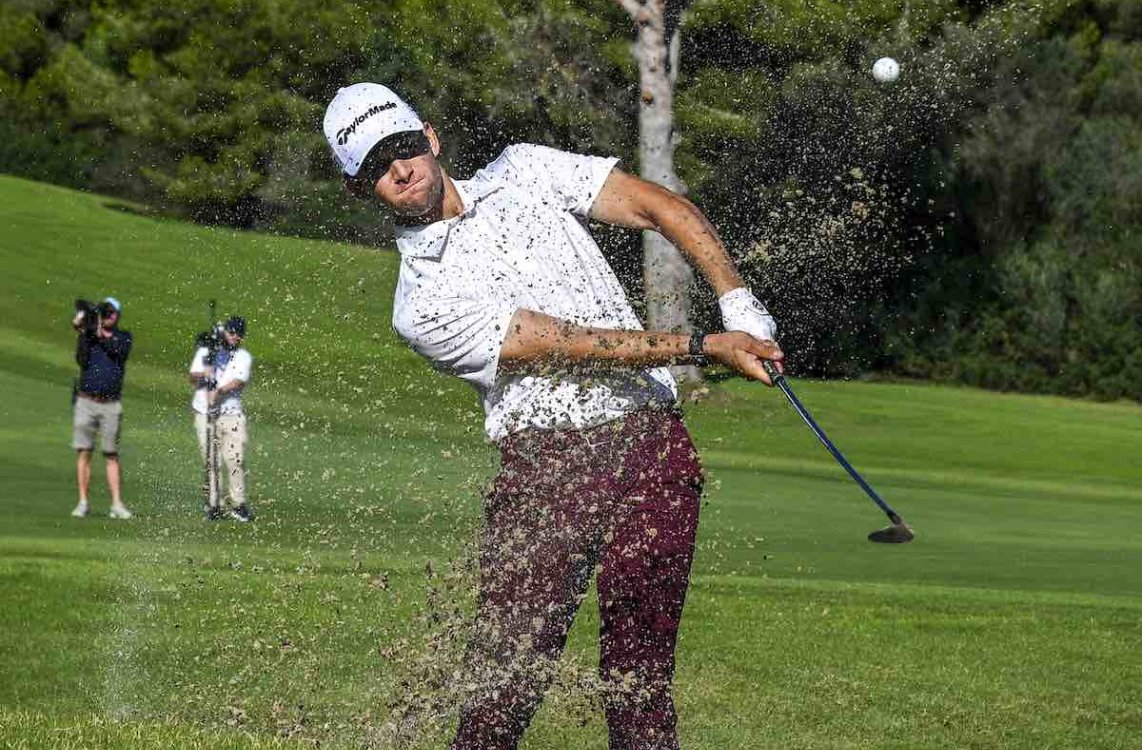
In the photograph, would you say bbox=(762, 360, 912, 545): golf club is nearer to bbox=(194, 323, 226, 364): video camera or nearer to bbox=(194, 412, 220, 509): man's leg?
bbox=(194, 412, 220, 509): man's leg

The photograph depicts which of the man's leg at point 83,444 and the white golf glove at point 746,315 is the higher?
the white golf glove at point 746,315

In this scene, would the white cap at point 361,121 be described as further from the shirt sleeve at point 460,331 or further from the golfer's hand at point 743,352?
the golfer's hand at point 743,352

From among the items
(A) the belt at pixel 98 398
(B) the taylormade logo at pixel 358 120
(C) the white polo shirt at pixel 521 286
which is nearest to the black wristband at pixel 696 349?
(C) the white polo shirt at pixel 521 286

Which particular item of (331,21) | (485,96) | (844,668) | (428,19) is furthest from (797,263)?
(331,21)

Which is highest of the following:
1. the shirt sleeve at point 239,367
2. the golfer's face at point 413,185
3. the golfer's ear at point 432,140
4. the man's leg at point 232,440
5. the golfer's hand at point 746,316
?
the golfer's ear at point 432,140

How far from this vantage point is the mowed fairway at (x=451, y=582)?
722 cm

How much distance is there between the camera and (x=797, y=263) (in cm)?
744

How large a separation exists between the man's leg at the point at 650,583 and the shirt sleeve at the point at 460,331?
1.52 ft

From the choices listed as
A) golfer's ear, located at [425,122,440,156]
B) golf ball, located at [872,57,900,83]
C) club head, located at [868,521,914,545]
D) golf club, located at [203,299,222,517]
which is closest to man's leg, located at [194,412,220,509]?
golf club, located at [203,299,222,517]

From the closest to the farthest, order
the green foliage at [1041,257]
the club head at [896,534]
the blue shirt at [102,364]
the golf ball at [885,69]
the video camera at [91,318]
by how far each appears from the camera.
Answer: the club head at [896,534], the blue shirt at [102,364], the video camera at [91,318], the golf ball at [885,69], the green foliage at [1041,257]

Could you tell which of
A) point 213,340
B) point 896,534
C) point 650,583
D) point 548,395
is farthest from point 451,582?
point 213,340

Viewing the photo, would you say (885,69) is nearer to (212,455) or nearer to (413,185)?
(212,455)

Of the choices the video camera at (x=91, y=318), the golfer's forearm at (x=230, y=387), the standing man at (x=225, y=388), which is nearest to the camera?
the standing man at (x=225, y=388)

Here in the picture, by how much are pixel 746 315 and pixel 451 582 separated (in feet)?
4.77
